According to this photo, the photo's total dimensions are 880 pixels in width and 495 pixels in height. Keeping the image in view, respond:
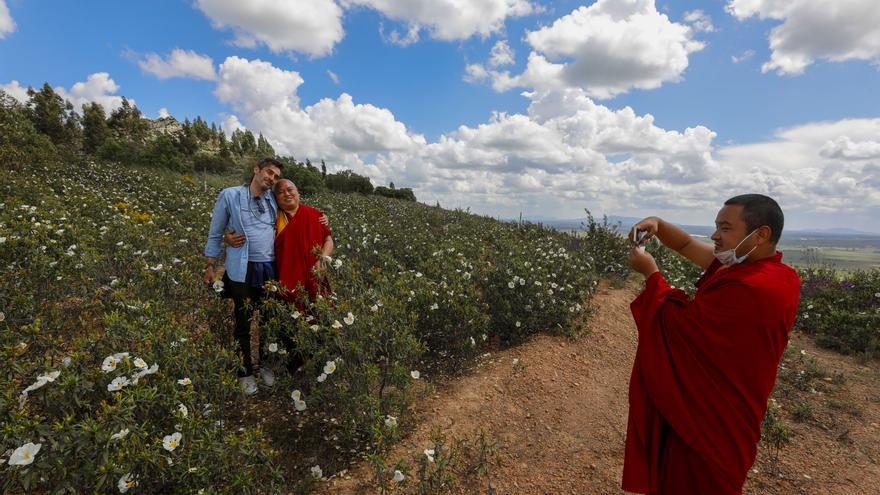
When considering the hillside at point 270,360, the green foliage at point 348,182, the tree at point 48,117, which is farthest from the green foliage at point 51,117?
the hillside at point 270,360

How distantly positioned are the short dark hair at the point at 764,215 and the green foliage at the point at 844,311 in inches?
284

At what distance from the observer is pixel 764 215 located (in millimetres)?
2039

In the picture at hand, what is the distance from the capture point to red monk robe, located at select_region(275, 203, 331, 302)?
3.68 metres

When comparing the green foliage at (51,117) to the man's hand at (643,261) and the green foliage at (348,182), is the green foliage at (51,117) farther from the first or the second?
the man's hand at (643,261)

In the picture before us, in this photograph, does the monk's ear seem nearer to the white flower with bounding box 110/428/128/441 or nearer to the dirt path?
the dirt path

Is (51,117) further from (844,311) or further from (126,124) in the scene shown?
(844,311)

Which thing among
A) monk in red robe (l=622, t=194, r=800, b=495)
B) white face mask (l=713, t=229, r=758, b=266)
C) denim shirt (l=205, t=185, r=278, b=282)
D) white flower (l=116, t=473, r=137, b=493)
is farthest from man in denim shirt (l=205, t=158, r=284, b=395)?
white face mask (l=713, t=229, r=758, b=266)

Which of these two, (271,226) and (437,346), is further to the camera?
(437,346)

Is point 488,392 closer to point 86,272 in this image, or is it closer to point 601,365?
point 601,365

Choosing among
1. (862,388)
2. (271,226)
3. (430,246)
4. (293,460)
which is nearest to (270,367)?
(293,460)

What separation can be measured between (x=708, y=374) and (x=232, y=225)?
372 centimetres

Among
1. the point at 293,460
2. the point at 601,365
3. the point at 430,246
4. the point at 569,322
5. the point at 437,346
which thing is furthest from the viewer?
the point at 430,246

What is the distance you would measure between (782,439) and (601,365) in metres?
1.96

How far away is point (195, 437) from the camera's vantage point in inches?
91.9
